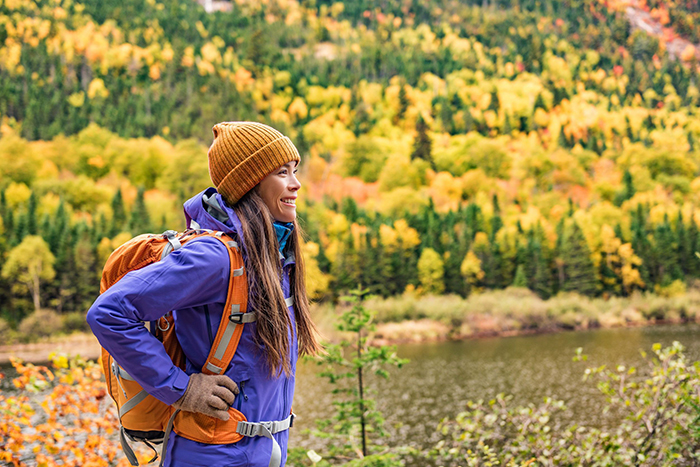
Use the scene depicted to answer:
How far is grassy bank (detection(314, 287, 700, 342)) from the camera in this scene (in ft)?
141

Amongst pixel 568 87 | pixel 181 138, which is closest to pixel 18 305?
pixel 181 138

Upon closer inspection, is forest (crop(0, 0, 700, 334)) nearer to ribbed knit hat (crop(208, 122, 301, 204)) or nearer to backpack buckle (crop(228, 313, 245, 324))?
ribbed knit hat (crop(208, 122, 301, 204))

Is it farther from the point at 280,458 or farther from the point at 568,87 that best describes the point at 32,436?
the point at 568,87

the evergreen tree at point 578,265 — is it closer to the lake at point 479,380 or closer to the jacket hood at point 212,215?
the lake at point 479,380

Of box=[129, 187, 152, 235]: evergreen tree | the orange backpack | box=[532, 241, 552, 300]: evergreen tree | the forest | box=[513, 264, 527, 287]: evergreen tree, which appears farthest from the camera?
box=[129, 187, 152, 235]: evergreen tree

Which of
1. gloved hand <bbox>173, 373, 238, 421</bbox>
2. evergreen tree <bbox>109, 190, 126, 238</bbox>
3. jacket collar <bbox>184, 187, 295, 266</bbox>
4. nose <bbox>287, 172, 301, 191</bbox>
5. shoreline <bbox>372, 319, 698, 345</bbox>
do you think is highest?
nose <bbox>287, 172, 301, 191</bbox>

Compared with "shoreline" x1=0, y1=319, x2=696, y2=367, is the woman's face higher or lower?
higher

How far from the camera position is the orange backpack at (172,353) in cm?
180

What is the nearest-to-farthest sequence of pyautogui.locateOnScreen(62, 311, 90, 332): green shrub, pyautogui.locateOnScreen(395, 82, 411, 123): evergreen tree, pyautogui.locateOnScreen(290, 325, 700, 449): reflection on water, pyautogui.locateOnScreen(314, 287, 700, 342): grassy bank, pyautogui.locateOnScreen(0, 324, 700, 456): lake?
1. pyautogui.locateOnScreen(0, 324, 700, 456): lake
2. pyautogui.locateOnScreen(290, 325, 700, 449): reflection on water
3. pyautogui.locateOnScreen(314, 287, 700, 342): grassy bank
4. pyautogui.locateOnScreen(62, 311, 90, 332): green shrub
5. pyautogui.locateOnScreen(395, 82, 411, 123): evergreen tree

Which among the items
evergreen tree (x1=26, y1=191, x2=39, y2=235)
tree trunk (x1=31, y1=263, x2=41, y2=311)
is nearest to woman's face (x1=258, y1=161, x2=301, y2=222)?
tree trunk (x1=31, y1=263, x2=41, y2=311)

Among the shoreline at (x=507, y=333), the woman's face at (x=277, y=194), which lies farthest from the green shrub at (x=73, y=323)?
the woman's face at (x=277, y=194)

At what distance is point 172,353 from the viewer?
1.89 meters

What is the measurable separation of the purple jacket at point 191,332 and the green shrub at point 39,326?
46339 millimetres

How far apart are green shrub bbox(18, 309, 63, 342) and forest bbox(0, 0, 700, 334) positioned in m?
3.38
